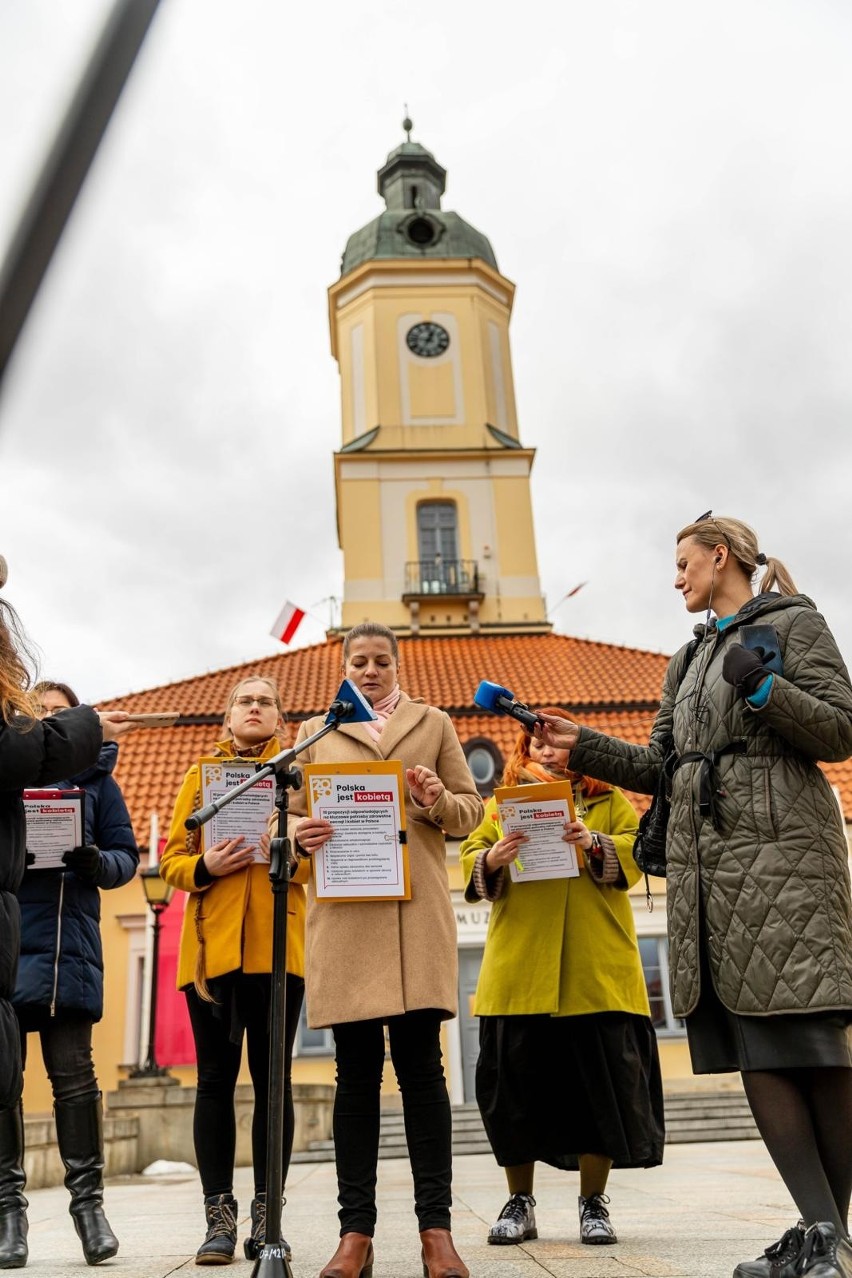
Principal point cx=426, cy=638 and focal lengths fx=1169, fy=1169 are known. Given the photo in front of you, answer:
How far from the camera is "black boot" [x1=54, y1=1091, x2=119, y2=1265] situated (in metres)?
4.05

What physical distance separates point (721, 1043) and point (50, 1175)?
26.8 ft

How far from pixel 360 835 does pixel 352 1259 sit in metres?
1.25

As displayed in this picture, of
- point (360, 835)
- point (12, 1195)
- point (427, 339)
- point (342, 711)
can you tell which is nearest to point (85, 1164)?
point (12, 1195)

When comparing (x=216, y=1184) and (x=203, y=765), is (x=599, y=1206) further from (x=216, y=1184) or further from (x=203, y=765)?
(x=203, y=765)

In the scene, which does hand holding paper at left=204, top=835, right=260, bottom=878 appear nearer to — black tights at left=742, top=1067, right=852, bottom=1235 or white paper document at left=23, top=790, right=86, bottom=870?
white paper document at left=23, top=790, right=86, bottom=870

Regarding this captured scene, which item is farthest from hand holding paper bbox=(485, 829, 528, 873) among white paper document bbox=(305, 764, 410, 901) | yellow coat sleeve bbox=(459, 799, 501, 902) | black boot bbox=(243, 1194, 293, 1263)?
black boot bbox=(243, 1194, 293, 1263)

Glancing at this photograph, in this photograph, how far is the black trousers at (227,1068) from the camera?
168 inches

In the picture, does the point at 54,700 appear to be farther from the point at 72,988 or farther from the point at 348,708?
the point at 348,708

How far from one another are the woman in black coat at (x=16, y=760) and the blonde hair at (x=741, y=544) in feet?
6.40

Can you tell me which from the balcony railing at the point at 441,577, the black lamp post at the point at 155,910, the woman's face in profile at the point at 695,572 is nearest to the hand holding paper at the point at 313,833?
the woman's face in profile at the point at 695,572

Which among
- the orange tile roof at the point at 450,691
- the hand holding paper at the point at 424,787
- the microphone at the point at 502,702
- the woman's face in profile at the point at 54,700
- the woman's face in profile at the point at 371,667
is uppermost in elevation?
the orange tile roof at the point at 450,691

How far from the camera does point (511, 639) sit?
27.4 meters

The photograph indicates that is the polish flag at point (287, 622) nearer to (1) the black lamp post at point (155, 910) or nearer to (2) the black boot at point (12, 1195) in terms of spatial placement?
(1) the black lamp post at point (155, 910)

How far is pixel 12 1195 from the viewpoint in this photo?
4.27m
